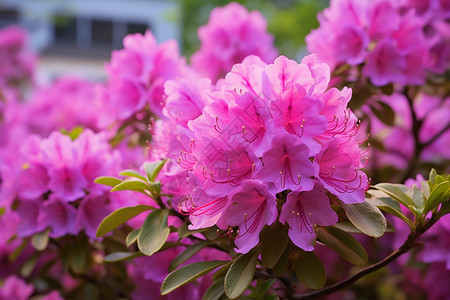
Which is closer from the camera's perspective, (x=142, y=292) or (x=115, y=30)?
(x=142, y=292)

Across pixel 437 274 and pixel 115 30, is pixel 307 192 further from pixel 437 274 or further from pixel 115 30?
pixel 115 30

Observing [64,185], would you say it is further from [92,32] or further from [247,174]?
[92,32]

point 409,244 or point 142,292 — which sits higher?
point 409,244

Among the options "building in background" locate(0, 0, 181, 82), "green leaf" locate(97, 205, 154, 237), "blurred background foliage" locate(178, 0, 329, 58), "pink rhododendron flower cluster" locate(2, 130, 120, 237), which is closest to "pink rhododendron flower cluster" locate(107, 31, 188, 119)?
"pink rhododendron flower cluster" locate(2, 130, 120, 237)

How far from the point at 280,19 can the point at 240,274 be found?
9.24 m

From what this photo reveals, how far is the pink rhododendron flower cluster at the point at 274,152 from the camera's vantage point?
2.70 feet

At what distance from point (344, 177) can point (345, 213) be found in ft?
0.27

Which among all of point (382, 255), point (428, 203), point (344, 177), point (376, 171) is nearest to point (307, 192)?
point (344, 177)

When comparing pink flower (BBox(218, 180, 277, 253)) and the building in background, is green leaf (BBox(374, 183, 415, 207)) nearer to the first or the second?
pink flower (BBox(218, 180, 277, 253))

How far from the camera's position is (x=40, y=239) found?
1.27 metres

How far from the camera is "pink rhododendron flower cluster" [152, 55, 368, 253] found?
82cm

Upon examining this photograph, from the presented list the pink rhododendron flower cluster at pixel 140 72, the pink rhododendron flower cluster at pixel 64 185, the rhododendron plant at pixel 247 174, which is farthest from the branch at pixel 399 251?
the pink rhododendron flower cluster at pixel 140 72

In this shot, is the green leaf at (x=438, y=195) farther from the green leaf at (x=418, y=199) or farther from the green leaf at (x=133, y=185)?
the green leaf at (x=133, y=185)

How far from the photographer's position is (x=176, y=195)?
40.1 inches
